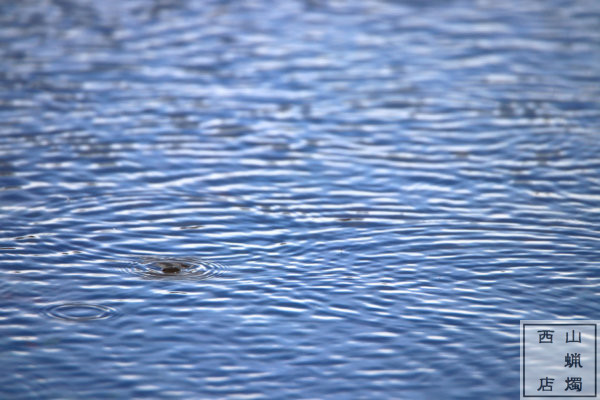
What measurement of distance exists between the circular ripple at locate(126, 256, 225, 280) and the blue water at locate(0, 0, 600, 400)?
0.07 ft

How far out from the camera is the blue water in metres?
6.36

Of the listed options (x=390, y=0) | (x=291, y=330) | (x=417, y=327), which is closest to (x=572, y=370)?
(x=417, y=327)

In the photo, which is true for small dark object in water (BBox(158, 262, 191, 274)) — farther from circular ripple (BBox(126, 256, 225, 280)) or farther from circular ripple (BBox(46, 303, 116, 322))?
circular ripple (BBox(46, 303, 116, 322))

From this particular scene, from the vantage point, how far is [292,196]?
9.10m

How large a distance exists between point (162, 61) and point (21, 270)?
606 centimetres

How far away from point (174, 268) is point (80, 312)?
98 centimetres

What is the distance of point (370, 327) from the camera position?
6688 millimetres
